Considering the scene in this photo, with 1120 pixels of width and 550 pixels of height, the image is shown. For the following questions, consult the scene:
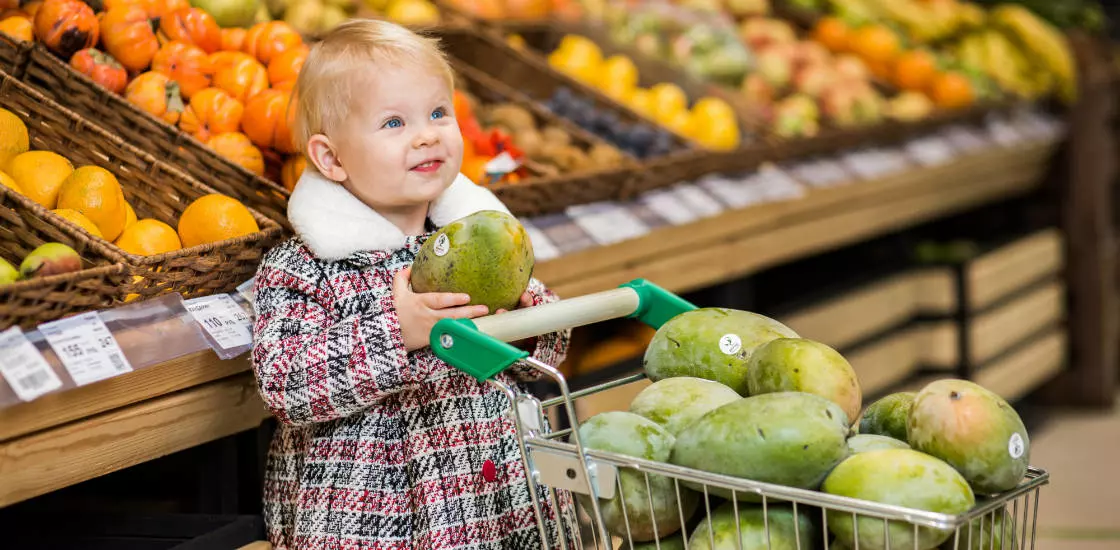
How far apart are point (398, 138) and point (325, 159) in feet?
0.44

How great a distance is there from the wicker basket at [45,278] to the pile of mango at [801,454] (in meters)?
0.69

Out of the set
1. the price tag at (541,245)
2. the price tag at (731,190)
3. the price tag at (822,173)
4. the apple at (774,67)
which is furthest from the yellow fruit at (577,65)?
the price tag at (541,245)

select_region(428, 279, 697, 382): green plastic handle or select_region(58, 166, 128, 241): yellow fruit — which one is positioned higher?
select_region(58, 166, 128, 241): yellow fruit

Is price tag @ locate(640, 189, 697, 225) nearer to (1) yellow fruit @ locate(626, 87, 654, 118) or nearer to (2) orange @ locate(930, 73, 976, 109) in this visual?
(1) yellow fruit @ locate(626, 87, 654, 118)

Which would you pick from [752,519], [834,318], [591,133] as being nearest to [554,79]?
[591,133]

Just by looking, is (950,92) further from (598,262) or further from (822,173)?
(598,262)

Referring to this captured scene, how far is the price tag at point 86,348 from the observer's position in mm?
1454

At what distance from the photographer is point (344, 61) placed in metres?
1.67

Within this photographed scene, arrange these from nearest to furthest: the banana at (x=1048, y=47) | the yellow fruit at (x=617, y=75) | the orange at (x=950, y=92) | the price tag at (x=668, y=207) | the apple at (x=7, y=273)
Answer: the apple at (x=7, y=273) → the price tag at (x=668, y=207) → the yellow fruit at (x=617, y=75) → the orange at (x=950, y=92) → the banana at (x=1048, y=47)

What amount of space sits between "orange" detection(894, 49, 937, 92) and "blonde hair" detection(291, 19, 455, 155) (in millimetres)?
3488

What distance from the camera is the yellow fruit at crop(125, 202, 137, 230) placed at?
183 centimetres

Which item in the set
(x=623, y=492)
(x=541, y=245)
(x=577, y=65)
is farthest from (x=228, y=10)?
(x=623, y=492)

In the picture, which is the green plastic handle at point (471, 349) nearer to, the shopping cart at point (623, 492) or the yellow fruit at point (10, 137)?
the shopping cart at point (623, 492)

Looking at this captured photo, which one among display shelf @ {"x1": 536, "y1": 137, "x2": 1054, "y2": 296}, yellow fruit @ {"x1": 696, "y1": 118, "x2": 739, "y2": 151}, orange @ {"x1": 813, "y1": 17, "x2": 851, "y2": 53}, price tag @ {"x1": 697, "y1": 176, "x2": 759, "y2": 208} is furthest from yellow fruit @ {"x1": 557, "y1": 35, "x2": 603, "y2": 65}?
orange @ {"x1": 813, "y1": 17, "x2": 851, "y2": 53}
